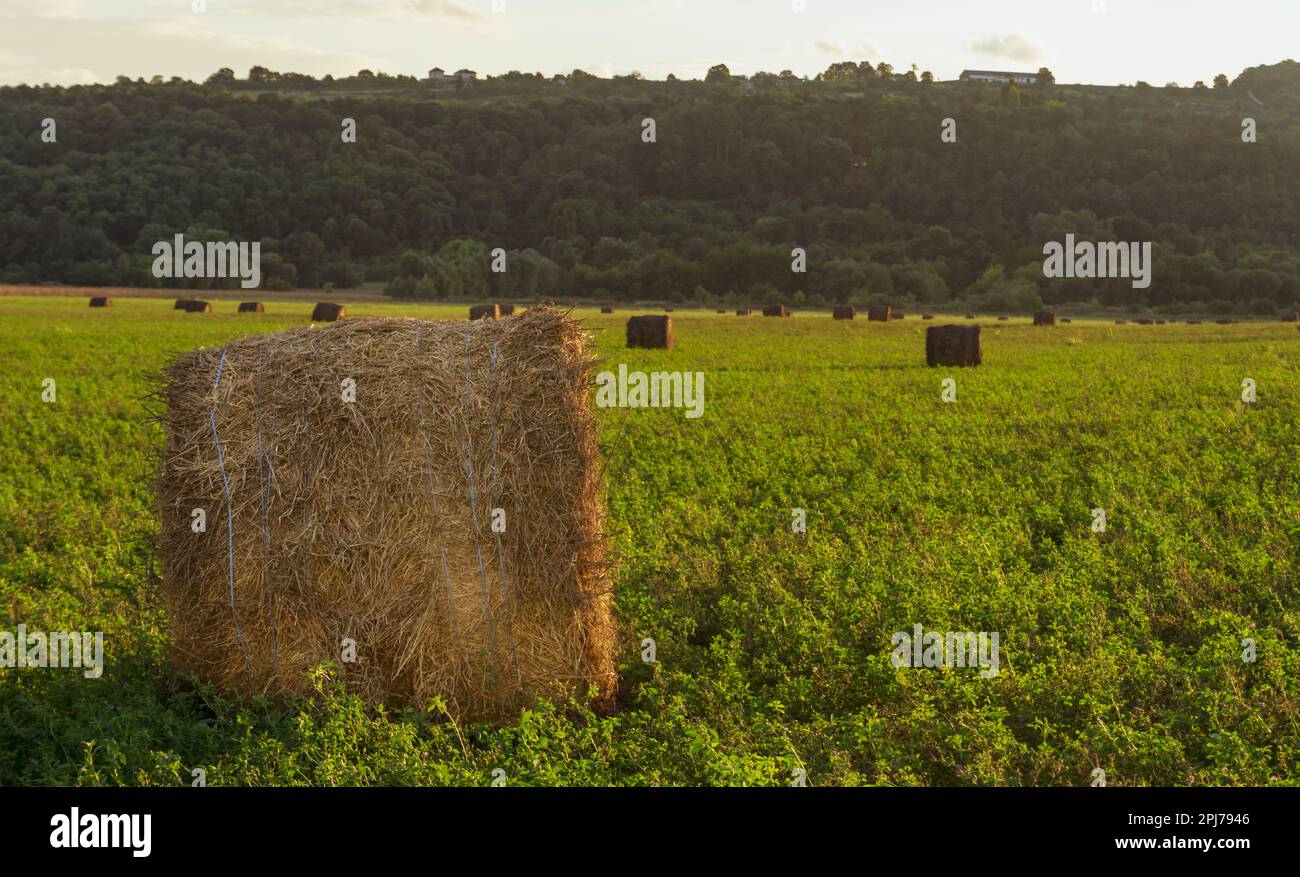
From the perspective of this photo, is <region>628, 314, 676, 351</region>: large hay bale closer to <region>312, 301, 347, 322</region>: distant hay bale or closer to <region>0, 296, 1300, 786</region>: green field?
<region>312, 301, 347, 322</region>: distant hay bale

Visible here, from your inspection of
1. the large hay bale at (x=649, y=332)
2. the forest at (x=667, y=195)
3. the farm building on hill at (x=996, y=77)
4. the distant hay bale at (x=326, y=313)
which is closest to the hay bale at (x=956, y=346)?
the large hay bale at (x=649, y=332)

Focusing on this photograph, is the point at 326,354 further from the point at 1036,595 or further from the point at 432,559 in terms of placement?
the point at 1036,595

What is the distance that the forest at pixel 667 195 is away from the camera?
9194cm

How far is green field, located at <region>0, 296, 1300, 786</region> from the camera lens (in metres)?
6.34

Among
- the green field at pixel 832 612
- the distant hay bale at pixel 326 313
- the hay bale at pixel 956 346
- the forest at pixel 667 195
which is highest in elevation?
the forest at pixel 667 195

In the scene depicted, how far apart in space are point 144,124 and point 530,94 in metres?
80.7

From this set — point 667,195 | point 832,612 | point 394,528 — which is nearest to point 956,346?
point 832,612

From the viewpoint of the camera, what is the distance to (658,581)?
9672 mm

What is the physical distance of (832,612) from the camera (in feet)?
28.3

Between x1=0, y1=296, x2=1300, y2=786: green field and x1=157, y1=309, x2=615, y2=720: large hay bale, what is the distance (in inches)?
13.1

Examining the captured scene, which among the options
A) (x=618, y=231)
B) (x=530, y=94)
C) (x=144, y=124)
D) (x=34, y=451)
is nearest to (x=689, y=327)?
(x=34, y=451)

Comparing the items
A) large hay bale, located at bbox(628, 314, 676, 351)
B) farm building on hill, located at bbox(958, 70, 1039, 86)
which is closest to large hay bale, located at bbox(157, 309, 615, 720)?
large hay bale, located at bbox(628, 314, 676, 351)

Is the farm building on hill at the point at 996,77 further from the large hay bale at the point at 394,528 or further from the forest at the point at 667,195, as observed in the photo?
the large hay bale at the point at 394,528

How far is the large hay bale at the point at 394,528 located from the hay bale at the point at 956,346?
69.3ft
